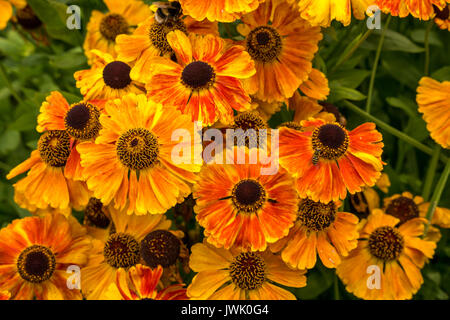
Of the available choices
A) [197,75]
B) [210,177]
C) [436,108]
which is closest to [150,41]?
[197,75]

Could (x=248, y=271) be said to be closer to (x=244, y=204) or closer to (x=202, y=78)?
(x=244, y=204)

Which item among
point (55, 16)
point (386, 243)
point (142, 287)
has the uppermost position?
point (55, 16)

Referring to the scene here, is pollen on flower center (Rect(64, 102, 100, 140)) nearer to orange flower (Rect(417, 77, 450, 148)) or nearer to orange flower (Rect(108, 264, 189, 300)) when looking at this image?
orange flower (Rect(108, 264, 189, 300))

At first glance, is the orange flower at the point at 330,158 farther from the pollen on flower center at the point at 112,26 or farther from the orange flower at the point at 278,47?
the pollen on flower center at the point at 112,26

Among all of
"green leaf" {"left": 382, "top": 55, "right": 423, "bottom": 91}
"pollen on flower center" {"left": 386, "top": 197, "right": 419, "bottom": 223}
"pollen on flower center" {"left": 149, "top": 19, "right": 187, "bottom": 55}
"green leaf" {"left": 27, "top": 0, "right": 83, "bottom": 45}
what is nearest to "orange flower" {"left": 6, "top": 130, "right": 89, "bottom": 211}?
"pollen on flower center" {"left": 149, "top": 19, "right": 187, "bottom": 55}

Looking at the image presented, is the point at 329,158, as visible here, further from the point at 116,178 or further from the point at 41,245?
the point at 41,245
